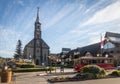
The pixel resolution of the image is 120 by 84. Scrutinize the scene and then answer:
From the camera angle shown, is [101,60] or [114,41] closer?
[101,60]

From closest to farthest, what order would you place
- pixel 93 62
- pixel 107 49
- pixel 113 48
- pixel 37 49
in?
pixel 93 62, pixel 113 48, pixel 107 49, pixel 37 49

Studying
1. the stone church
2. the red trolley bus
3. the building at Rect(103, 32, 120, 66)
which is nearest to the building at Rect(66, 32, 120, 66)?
the building at Rect(103, 32, 120, 66)

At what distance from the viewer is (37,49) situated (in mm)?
96750

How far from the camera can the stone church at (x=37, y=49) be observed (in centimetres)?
9556

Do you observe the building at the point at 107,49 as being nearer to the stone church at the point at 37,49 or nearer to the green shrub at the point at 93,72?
the stone church at the point at 37,49

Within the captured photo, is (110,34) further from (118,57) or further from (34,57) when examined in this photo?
(34,57)

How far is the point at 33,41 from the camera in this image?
96.9 meters

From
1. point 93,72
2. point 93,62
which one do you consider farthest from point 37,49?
point 93,72

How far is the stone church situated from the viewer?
95.6m

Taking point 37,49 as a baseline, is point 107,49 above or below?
below

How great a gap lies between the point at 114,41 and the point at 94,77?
49.7 meters

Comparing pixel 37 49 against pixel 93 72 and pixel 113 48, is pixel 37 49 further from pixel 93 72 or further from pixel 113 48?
pixel 93 72

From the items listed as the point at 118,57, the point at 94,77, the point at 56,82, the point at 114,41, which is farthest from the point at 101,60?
the point at 114,41

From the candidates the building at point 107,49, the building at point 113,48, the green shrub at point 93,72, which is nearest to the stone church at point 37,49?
the building at point 107,49
